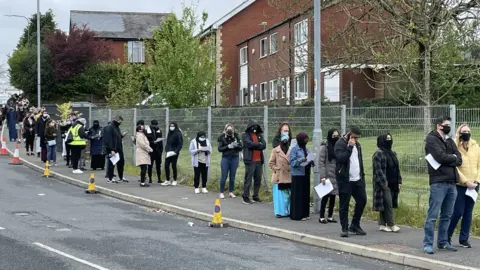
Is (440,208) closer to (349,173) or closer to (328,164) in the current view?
(349,173)

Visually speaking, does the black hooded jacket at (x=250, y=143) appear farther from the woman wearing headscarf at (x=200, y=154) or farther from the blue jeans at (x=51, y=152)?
the blue jeans at (x=51, y=152)

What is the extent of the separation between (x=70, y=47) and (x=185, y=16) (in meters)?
17.3

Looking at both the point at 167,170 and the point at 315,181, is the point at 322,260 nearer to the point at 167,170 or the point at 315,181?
the point at 315,181

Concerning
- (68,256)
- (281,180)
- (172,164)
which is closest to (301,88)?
(172,164)

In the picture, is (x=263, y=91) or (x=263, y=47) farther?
(x=263, y=91)

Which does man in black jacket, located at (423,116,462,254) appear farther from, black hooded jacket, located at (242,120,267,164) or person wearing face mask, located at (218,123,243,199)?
person wearing face mask, located at (218,123,243,199)

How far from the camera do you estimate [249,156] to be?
1495 centimetres

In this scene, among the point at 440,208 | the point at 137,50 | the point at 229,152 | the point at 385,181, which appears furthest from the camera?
the point at 137,50

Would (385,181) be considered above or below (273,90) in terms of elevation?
below

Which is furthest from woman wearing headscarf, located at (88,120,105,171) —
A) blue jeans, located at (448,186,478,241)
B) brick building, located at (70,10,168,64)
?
brick building, located at (70,10,168,64)

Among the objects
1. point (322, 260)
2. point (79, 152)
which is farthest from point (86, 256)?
point (79, 152)

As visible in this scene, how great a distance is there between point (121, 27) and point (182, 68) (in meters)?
35.0

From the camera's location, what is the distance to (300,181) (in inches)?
516

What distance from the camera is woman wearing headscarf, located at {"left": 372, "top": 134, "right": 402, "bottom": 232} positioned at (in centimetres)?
1105
